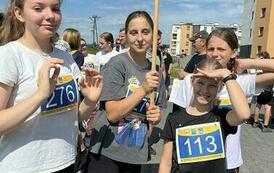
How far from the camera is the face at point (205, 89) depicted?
249 centimetres

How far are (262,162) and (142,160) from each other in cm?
388

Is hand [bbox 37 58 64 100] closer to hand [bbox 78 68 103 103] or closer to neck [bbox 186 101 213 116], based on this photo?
hand [bbox 78 68 103 103]

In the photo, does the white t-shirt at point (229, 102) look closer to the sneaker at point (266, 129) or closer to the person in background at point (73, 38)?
the person in background at point (73, 38)

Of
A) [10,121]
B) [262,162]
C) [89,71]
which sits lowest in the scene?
[262,162]

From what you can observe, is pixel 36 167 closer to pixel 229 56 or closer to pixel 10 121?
pixel 10 121

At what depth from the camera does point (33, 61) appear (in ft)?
6.46

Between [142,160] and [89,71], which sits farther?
[142,160]

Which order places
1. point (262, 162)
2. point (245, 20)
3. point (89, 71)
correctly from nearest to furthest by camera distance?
point (89, 71), point (262, 162), point (245, 20)

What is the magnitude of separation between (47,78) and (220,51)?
1.41m

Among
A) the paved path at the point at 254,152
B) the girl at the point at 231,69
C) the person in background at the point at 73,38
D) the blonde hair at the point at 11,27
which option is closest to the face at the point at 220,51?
the girl at the point at 231,69

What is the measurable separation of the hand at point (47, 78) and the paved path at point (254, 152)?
10.00ft

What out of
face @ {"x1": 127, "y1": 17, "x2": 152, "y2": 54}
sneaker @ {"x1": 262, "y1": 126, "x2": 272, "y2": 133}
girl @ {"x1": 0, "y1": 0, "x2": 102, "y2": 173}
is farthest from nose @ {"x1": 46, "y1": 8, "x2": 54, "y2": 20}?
sneaker @ {"x1": 262, "y1": 126, "x2": 272, "y2": 133}

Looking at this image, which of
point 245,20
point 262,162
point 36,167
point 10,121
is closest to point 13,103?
point 10,121

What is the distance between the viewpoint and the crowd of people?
1917 millimetres
